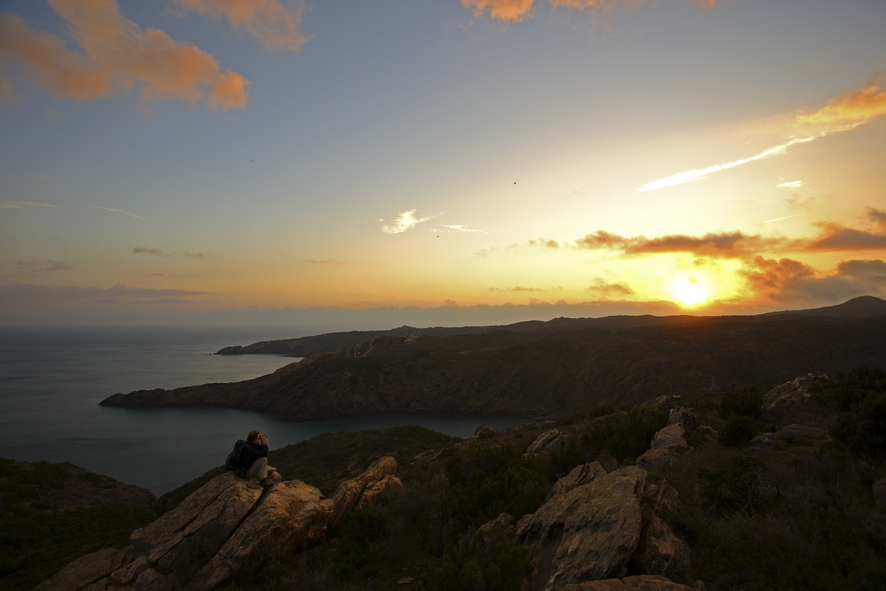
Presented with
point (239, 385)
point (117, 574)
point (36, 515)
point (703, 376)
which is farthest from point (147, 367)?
point (703, 376)

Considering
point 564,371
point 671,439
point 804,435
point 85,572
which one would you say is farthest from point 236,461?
point 564,371

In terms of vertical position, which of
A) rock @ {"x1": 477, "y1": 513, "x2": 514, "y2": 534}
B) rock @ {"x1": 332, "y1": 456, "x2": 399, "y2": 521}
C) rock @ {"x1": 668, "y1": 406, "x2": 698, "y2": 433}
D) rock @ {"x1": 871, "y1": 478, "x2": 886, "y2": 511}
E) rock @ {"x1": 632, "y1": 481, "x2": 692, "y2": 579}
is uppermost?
rock @ {"x1": 871, "y1": 478, "x2": 886, "y2": 511}

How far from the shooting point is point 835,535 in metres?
5.43

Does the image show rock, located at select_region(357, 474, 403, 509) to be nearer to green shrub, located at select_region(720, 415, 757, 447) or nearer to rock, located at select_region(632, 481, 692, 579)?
rock, located at select_region(632, 481, 692, 579)

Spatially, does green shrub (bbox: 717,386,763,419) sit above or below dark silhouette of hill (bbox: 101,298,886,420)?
above

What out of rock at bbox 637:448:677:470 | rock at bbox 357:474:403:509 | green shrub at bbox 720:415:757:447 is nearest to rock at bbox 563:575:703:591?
rock at bbox 637:448:677:470

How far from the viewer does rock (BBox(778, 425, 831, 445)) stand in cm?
1101

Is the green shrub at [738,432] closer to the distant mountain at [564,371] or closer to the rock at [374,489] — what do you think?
the rock at [374,489]

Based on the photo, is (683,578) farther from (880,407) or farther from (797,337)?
(797,337)

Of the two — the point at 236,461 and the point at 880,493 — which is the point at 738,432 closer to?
the point at 880,493

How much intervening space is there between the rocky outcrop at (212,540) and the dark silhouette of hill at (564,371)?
80.7 meters

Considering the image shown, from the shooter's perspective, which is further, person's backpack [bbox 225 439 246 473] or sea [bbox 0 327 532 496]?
sea [bbox 0 327 532 496]

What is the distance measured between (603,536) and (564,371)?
9986 centimetres

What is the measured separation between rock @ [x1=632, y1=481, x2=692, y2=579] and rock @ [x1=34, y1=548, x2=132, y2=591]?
13.6 m
